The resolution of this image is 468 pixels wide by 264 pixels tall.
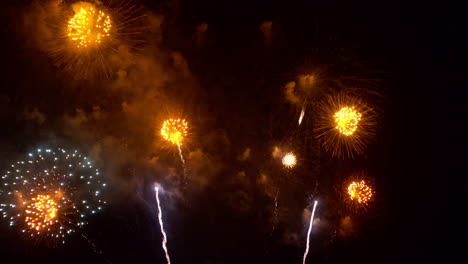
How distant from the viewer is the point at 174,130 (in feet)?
34.4

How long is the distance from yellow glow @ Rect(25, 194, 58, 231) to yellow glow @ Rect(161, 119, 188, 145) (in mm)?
4268

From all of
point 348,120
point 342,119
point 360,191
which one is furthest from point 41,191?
point 360,191

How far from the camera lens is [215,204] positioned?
1408cm

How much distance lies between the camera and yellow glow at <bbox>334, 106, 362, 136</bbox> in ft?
30.9

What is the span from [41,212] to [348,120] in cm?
1035

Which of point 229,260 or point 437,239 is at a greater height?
point 437,239

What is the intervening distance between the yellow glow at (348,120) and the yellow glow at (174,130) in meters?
5.43

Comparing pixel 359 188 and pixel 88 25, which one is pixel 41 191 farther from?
pixel 359 188

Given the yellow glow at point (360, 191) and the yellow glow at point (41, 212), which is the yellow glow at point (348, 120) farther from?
the yellow glow at point (41, 212)

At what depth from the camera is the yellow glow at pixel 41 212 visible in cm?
907

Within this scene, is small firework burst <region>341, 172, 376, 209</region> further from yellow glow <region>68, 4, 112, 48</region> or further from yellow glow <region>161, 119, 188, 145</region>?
yellow glow <region>68, 4, 112, 48</region>

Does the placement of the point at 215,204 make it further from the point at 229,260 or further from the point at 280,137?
the point at 280,137

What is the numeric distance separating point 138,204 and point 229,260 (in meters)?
5.64

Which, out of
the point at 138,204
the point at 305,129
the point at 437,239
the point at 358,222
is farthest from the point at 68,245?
the point at 437,239
